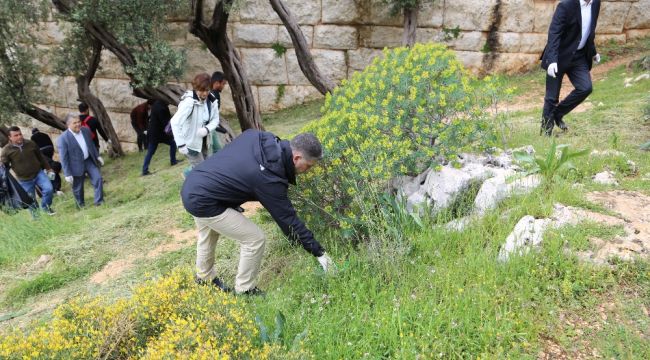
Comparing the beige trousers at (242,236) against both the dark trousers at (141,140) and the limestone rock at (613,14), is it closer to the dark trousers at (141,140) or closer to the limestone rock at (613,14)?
the dark trousers at (141,140)

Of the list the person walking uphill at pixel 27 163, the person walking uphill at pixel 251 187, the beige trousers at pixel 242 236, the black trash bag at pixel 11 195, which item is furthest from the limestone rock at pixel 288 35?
the beige trousers at pixel 242 236

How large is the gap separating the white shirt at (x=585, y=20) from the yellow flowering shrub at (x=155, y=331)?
4.39 m

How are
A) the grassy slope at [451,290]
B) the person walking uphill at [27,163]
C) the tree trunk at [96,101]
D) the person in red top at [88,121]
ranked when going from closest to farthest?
the grassy slope at [451,290] → the person walking uphill at [27,163] → the person in red top at [88,121] → the tree trunk at [96,101]

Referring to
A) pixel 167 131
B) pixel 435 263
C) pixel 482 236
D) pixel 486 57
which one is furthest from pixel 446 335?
pixel 486 57

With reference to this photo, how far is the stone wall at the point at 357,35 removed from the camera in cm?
974

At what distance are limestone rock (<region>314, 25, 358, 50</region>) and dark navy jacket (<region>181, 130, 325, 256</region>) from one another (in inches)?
296

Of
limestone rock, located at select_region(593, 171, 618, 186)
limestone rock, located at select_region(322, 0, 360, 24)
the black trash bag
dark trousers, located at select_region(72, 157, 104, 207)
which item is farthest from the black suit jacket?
the black trash bag

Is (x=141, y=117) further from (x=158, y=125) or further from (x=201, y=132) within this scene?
(x=201, y=132)

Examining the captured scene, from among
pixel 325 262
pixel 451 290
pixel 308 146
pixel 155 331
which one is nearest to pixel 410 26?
pixel 308 146

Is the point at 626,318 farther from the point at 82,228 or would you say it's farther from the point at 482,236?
the point at 82,228

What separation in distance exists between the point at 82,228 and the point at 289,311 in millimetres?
3974

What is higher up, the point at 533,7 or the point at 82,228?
the point at 533,7

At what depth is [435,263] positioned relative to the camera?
10.2 ft

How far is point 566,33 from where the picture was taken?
4883mm
